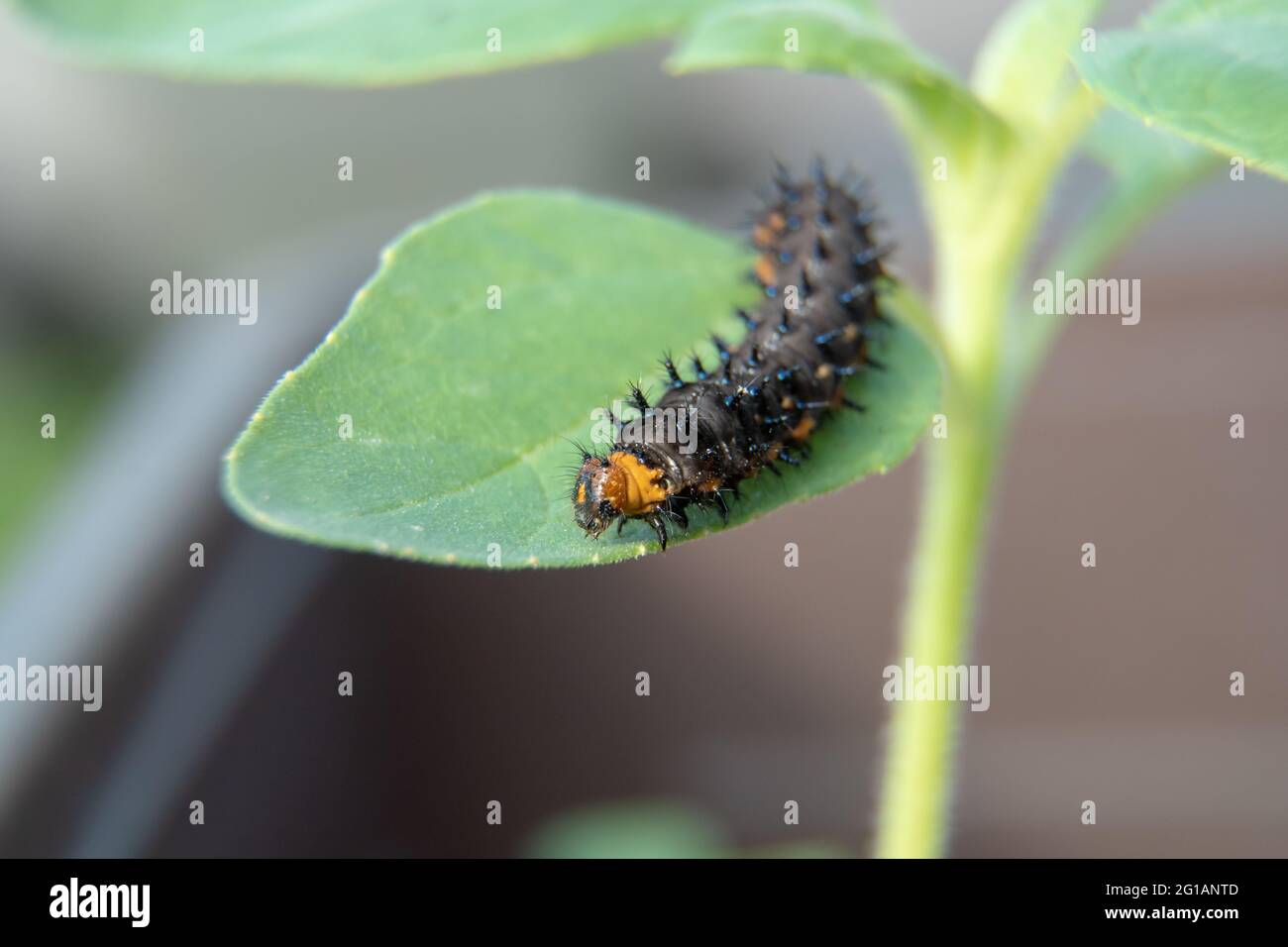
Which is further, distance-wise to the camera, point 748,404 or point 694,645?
point 694,645

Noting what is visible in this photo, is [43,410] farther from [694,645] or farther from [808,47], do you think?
[808,47]

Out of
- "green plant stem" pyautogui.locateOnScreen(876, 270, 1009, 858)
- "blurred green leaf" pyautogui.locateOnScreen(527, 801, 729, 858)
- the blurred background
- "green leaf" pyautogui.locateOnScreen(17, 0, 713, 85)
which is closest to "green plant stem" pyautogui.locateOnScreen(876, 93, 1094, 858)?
"green plant stem" pyautogui.locateOnScreen(876, 270, 1009, 858)

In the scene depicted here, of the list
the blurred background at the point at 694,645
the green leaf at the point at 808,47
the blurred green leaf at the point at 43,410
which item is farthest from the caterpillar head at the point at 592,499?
the blurred green leaf at the point at 43,410

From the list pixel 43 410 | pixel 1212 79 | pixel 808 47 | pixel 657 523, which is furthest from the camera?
pixel 43 410

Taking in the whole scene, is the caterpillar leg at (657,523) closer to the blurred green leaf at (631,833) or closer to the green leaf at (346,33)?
the green leaf at (346,33)

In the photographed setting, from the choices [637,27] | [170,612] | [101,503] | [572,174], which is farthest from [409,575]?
[572,174]

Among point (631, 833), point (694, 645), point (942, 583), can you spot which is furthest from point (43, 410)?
point (942, 583)
